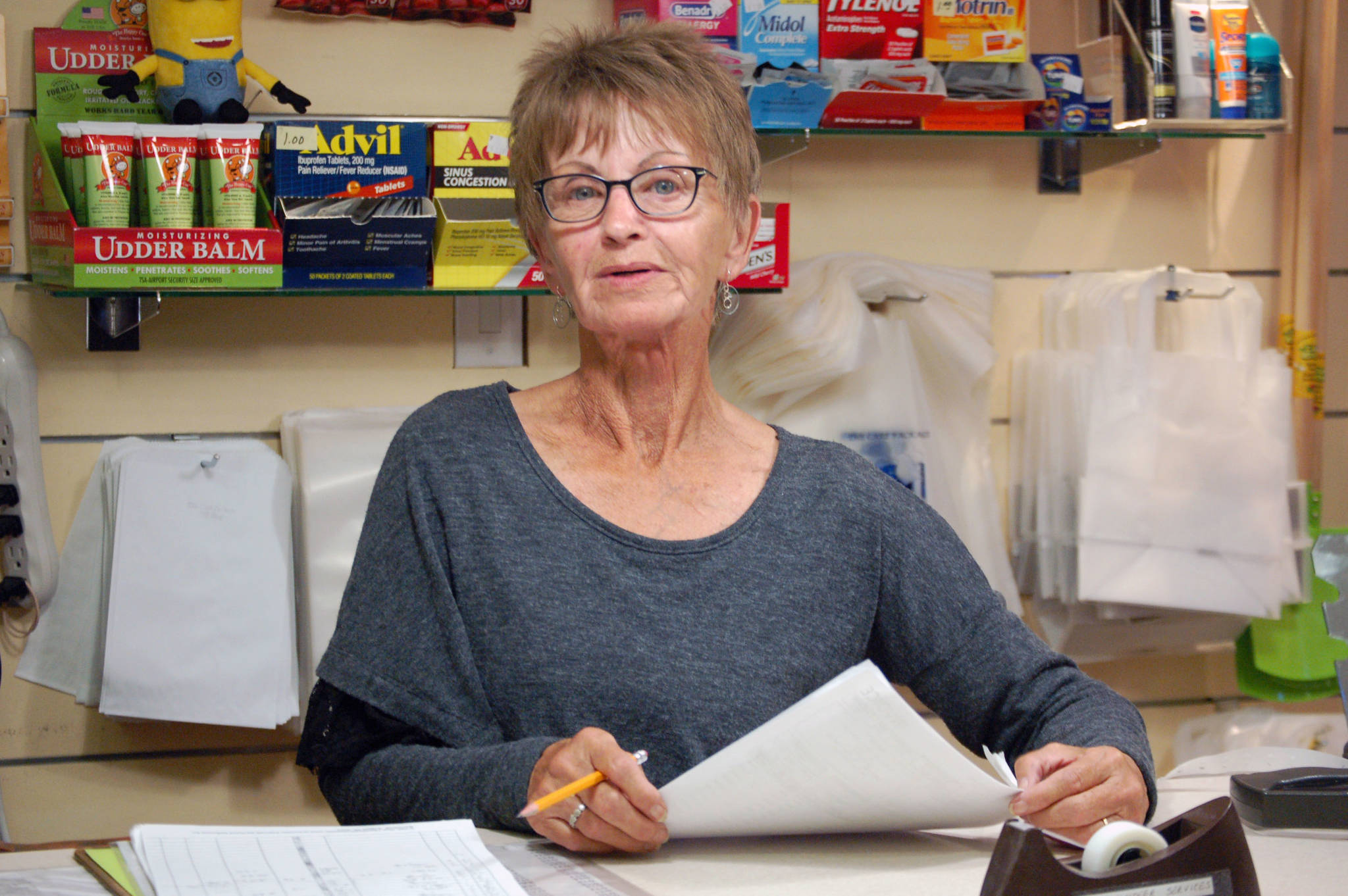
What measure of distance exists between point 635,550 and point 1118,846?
62 cm

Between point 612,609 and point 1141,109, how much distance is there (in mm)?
1372

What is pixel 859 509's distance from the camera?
4.56ft

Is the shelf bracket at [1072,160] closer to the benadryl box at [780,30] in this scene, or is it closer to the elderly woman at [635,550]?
the benadryl box at [780,30]

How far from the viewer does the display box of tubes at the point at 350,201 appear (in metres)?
1.81

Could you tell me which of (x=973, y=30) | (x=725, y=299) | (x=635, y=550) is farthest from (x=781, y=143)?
(x=635, y=550)

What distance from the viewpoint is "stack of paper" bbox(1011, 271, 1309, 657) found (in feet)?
6.84

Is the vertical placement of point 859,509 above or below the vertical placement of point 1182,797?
above

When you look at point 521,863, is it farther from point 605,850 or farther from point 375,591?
point 375,591

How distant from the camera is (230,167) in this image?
69.2 inches

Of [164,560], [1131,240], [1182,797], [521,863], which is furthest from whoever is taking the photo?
[1131,240]

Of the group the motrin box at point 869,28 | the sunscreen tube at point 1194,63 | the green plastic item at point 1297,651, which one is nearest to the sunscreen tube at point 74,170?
the motrin box at point 869,28

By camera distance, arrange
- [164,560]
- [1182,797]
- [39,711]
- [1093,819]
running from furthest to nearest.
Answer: [39,711]
[164,560]
[1182,797]
[1093,819]

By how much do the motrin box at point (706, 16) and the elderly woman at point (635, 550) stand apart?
531 millimetres

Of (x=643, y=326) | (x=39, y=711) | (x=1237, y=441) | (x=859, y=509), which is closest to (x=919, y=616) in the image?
(x=859, y=509)
